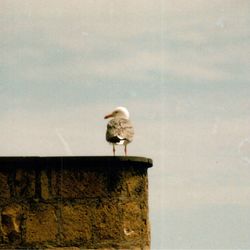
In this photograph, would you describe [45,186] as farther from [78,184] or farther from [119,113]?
[119,113]

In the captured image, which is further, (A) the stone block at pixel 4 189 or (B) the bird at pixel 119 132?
(B) the bird at pixel 119 132

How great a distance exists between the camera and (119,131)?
973 centimetres

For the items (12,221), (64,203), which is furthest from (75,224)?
(12,221)

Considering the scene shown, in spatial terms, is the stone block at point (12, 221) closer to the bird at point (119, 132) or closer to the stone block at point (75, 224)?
the stone block at point (75, 224)

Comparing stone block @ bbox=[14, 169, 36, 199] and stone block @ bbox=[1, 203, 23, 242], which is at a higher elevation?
stone block @ bbox=[14, 169, 36, 199]

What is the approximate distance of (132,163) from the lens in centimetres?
622

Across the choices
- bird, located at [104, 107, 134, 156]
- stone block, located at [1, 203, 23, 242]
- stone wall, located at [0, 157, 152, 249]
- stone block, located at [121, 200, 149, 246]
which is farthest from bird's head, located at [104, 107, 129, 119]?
stone block, located at [1, 203, 23, 242]

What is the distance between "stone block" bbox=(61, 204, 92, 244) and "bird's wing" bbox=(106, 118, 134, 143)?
3760 mm

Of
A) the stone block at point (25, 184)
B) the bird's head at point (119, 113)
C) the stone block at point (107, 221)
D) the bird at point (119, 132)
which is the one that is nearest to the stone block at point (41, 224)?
the stone block at point (25, 184)

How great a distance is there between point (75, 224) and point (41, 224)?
0.30m

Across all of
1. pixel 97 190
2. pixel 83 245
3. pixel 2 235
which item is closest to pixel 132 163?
pixel 97 190

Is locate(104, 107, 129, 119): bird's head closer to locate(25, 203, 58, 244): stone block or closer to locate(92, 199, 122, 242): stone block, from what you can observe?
locate(92, 199, 122, 242): stone block

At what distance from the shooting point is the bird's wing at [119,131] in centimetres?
973

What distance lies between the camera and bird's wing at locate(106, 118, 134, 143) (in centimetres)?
973
